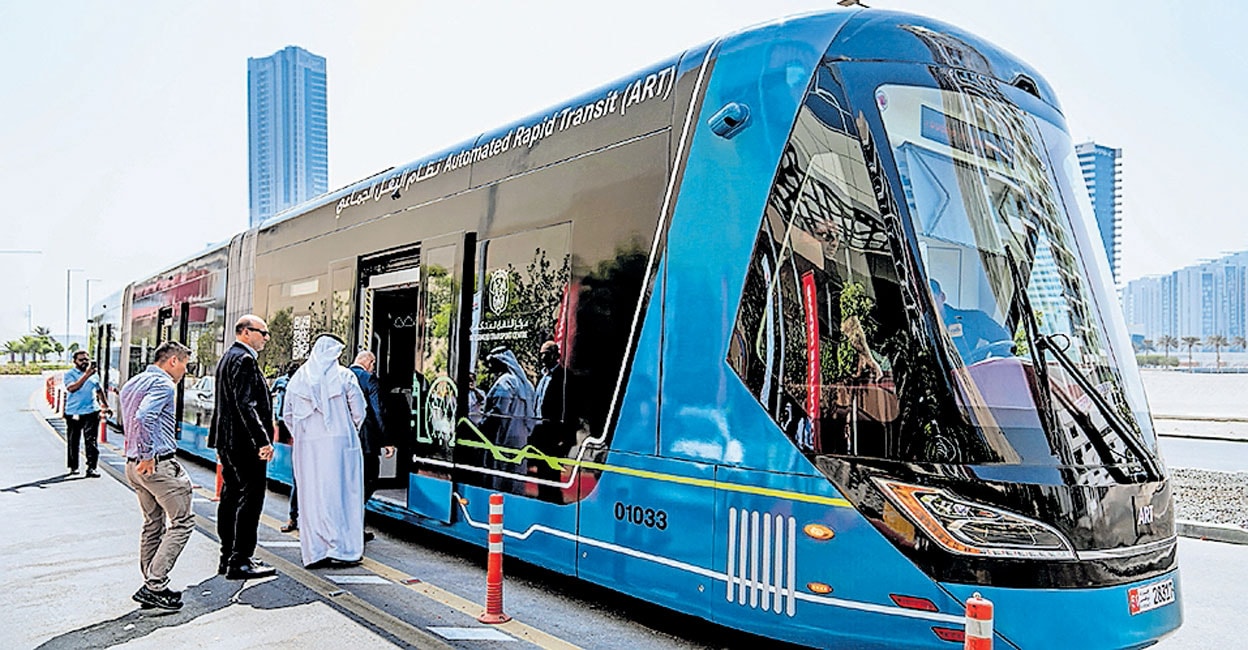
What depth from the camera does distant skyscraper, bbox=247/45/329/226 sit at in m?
162

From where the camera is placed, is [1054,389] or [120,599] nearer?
[1054,389]

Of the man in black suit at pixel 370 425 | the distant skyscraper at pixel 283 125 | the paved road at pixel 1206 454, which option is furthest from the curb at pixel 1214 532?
the distant skyscraper at pixel 283 125

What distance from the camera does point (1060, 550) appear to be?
14.0ft

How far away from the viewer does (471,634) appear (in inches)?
228

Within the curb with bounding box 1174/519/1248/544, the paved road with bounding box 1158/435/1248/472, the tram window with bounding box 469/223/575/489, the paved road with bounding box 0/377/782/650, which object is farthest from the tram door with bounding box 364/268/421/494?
the paved road with bounding box 1158/435/1248/472

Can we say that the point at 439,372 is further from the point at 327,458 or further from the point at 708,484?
the point at 708,484

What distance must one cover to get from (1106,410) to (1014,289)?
75 centimetres

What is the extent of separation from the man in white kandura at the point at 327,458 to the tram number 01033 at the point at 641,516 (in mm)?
3134

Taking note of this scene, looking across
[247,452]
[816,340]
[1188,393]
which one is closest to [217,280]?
[247,452]

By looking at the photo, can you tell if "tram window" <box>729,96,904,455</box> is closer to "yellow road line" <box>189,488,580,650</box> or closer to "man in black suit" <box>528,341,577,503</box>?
"man in black suit" <box>528,341,577,503</box>

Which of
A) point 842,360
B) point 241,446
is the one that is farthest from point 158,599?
point 842,360

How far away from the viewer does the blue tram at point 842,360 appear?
4363mm

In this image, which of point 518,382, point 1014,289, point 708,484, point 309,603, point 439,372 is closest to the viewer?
point 1014,289

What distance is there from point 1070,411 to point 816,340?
1.24 meters
